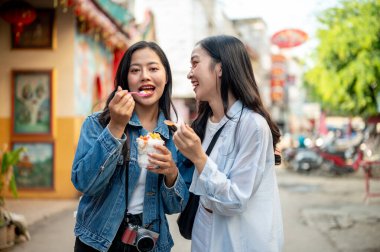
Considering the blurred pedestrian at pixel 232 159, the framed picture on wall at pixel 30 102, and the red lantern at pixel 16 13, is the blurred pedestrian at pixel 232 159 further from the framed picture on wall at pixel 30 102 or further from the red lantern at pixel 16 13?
the framed picture on wall at pixel 30 102

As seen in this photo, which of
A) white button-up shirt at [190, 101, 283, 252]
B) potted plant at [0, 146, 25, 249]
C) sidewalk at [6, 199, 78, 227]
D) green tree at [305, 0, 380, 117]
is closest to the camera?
white button-up shirt at [190, 101, 283, 252]

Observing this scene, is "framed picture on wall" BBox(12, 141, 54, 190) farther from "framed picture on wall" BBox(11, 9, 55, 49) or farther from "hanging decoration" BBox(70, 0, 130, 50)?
"hanging decoration" BBox(70, 0, 130, 50)

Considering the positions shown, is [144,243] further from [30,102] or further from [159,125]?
[30,102]

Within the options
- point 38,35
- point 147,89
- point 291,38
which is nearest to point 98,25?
point 38,35

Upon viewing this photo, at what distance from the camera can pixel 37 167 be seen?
916cm

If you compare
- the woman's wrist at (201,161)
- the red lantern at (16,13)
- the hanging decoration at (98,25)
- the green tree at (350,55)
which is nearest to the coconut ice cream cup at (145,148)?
the woman's wrist at (201,161)

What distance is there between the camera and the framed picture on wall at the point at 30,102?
363 inches

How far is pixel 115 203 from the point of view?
2.26 m

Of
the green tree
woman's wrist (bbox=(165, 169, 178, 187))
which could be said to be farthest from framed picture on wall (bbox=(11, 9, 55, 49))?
the green tree

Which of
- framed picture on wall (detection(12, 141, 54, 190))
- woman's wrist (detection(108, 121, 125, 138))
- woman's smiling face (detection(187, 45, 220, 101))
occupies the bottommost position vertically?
framed picture on wall (detection(12, 141, 54, 190))

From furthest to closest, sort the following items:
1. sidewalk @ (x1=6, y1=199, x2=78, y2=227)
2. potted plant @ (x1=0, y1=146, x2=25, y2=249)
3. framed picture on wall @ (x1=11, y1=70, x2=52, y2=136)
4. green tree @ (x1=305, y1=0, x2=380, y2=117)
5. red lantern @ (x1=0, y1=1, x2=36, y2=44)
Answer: green tree @ (x1=305, y1=0, x2=380, y2=117)
framed picture on wall @ (x1=11, y1=70, x2=52, y2=136)
red lantern @ (x1=0, y1=1, x2=36, y2=44)
sidewalk @ (x1=6, y1=199, x2=78, y2=227)
potted plant @ (x1=0, y1=146, x2=25, y2=249)

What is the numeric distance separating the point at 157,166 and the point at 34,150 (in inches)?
301

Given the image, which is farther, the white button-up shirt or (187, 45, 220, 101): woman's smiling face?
(187, 45, 220, 101): woman's smiling face

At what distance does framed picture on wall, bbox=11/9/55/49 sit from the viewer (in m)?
9.16
